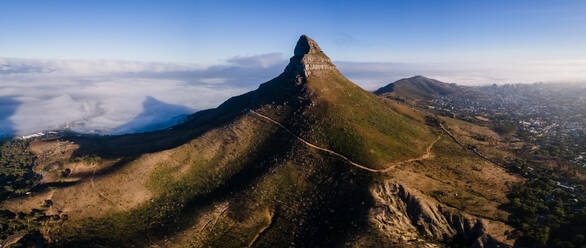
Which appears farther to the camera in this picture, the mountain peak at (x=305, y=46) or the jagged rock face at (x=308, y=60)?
the mountain peak at (x=305, y=46)

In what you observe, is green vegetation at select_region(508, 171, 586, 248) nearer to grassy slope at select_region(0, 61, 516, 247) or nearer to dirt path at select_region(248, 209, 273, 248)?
grassy slope at select_region(0, 61, 516, 247)

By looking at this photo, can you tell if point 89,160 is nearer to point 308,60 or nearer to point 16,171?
point 16,171

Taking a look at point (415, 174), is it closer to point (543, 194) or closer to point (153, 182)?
point (543, 194)

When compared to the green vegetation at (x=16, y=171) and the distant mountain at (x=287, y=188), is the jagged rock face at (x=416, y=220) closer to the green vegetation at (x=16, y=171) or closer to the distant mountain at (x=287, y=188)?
the distant mountain at (x=287, y=188)

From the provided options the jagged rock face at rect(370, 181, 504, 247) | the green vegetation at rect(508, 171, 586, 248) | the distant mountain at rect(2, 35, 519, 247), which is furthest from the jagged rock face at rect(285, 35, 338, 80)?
the green vegetation at rect(508, 171, 586, 248)

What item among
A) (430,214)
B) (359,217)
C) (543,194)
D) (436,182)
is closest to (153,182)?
(359,217)

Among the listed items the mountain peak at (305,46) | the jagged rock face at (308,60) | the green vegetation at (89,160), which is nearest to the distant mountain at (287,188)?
the green vegetation at (89,160)
